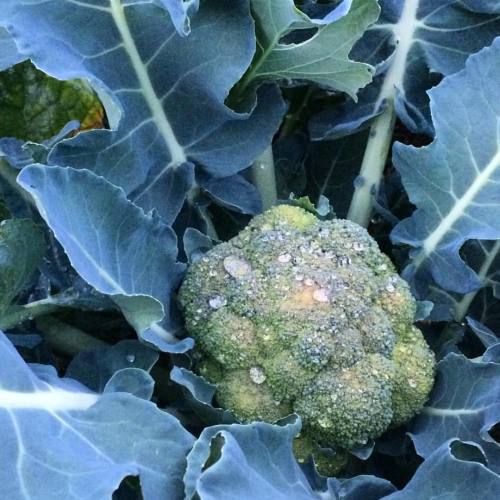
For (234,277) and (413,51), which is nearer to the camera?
(234,277)

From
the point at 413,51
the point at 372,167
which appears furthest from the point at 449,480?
the point at 413,51

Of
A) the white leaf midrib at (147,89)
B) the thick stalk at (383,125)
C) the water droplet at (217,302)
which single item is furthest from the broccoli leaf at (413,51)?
the water droplet at (217,302)

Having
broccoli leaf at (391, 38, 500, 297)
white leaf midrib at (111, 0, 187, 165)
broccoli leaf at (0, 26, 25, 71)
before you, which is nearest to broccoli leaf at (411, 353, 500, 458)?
broccoli leaf at (391, 38, 500, 297)

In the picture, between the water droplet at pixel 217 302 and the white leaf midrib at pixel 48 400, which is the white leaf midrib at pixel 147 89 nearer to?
the water droplet at pixel 217 302

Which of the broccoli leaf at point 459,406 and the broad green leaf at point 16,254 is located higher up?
the broad green leaf at point 16,254

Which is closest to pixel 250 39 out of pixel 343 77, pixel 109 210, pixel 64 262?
pixel 343 77

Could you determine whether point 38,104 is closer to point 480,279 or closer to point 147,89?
point 147,89
